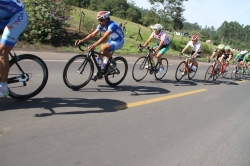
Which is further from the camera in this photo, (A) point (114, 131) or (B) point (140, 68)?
(B) point (140, 68)

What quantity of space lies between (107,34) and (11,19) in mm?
2436

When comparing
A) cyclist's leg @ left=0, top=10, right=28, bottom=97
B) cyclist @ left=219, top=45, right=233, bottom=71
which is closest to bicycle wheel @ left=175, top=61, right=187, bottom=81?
cyclist @ left=219, top=45, right=233, bottom=71

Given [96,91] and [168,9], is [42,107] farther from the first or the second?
[168,9]

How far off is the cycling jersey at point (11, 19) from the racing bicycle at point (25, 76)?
20.8 inches

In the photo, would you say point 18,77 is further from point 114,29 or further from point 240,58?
point 240,58

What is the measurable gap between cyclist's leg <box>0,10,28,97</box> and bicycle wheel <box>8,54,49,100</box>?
1.21 feet

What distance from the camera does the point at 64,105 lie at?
4.54 m

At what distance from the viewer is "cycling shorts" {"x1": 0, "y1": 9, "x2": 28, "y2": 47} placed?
3.62 m

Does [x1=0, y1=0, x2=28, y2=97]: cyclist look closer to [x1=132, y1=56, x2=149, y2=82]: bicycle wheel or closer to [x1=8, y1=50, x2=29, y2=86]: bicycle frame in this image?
[x1=8, y1=50, x2=29, y2=86]: bicycle frame

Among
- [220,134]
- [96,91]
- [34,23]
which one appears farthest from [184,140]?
[34,23]

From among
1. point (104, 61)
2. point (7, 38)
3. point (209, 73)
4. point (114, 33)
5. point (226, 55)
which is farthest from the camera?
point (226, 55)

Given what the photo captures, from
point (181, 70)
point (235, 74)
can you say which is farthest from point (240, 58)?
point (181, 70)

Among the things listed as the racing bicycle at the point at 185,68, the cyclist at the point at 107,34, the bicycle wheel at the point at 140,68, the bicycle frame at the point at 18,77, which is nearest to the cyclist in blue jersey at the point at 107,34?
the cyclist at the point at 107,34

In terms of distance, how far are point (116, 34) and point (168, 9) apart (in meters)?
39.5
